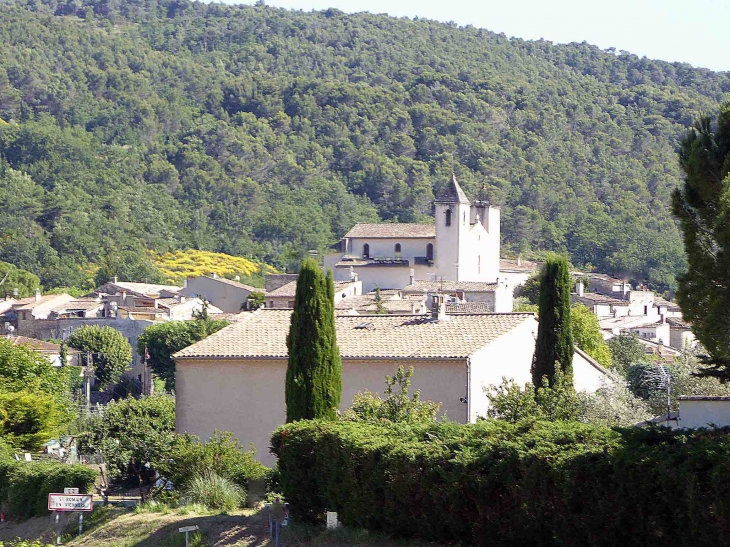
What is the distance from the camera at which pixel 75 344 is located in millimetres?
76062

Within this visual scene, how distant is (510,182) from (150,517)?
158 meters

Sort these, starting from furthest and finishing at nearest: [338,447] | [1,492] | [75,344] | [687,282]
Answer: [75,344] < [1,492] < [338,447] < [687,282]

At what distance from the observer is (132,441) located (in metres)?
27.5

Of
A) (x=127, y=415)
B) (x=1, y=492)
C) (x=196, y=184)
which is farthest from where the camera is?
(x=196, y=184)

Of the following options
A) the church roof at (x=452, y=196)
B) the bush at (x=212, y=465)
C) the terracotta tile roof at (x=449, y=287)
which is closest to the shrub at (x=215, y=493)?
the bush at (x=212, y=465)

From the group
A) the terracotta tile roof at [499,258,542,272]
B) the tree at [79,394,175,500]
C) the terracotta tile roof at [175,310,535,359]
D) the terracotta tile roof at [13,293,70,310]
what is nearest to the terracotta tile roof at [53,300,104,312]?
the terracotta tile roof at [13,293,70,310]

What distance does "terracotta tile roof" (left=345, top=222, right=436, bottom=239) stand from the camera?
330 feet

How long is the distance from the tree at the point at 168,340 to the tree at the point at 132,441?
4220 cm

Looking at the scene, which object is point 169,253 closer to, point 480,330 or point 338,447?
point 480,330

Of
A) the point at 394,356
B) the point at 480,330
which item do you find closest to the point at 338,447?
the point at 394,356

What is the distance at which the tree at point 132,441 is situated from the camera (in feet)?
87.5

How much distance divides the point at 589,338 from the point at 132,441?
2892 cm

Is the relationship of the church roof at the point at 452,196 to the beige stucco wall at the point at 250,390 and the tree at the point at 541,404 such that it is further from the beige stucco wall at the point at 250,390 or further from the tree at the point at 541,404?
the tree at the point at 541,404

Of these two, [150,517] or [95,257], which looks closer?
[150,517]
